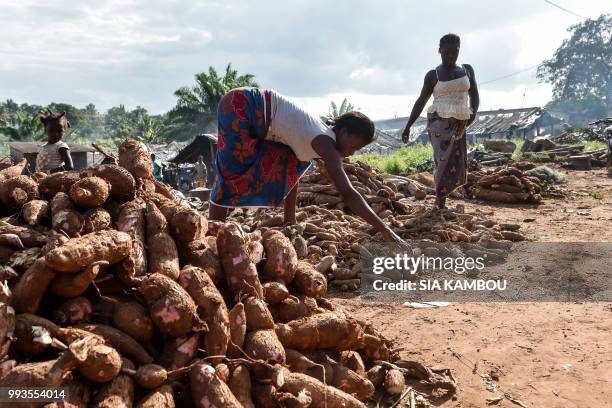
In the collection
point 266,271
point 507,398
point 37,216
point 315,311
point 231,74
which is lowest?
point 507,398

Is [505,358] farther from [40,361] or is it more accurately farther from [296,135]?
[40,361]

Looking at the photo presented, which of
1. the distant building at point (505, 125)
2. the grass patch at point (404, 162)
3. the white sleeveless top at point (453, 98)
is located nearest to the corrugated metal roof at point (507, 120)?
the distant building at point (505, 125)

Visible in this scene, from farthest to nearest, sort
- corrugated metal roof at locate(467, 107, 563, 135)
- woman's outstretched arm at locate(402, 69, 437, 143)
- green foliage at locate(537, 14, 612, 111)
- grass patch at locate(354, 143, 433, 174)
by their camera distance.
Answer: green foliage at locate(537, 14, 612, 111) → corrugated metal roof at locate(467, 107, 563, 135) → grass patch at locate(354, 143, 433, 174) → woman's outstretched arm at locate(402, 69, 437, 143)

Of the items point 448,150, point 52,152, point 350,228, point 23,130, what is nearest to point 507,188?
point 448,150

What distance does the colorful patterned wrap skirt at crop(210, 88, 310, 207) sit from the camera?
144 inches

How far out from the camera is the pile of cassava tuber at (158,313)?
5.54 ft

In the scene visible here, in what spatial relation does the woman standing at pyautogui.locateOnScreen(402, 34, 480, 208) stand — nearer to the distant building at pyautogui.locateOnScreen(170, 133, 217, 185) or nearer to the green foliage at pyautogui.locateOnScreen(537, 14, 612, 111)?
the distant building at pyautogui.locateOnScreen(170, 133, 217, 185)

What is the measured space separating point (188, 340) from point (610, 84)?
195ft

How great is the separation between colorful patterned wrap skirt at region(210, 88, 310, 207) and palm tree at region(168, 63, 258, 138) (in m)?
26.3

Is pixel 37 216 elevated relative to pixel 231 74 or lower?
lower

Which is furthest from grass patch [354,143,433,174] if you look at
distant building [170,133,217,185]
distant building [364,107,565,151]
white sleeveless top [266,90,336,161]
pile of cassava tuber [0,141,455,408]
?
distant building [364,107,565,151]

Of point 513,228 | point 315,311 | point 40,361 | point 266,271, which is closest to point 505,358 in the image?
point 315,311

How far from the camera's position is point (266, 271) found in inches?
102

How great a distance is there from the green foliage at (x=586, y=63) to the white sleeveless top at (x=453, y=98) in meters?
53.1
